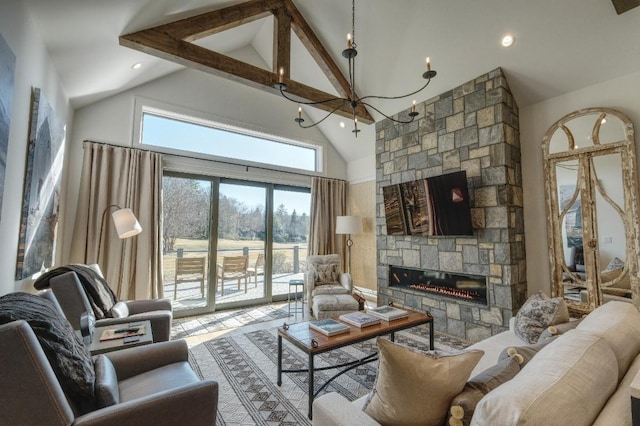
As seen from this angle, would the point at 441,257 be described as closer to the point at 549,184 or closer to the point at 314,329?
the point at 549,184

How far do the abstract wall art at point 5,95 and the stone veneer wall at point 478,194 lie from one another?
165 inches

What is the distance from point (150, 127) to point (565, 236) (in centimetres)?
556

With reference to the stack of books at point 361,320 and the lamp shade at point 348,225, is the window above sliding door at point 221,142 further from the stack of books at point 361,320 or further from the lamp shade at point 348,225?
the stack of books at point 361,320

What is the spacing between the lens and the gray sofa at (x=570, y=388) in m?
0.79

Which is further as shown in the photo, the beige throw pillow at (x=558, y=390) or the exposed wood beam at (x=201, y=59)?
the exposed wood beam at (x=201, y=59)

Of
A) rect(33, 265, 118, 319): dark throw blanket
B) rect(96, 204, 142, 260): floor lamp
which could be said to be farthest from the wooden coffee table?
rect(96, 204, 142, 260): floor lamp

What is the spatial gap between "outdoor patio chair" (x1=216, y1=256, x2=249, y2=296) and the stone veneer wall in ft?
8.66

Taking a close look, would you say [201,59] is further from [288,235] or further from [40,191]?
[288,235]

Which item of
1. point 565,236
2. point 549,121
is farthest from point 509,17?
point 565,236

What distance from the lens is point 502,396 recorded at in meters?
0.83

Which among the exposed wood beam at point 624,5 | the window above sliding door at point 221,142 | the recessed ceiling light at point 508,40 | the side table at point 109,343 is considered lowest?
the side table at point 109,343

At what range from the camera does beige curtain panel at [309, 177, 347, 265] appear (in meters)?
5.68

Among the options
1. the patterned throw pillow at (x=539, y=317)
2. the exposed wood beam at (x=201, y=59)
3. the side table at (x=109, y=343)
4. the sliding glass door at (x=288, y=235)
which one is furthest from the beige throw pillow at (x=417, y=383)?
the sliding glass door at (x=288, y=235)

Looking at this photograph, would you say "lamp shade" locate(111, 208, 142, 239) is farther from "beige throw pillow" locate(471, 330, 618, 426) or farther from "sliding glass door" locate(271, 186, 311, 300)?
"beige throw pillow" locate(471, 330, 618, 426)
